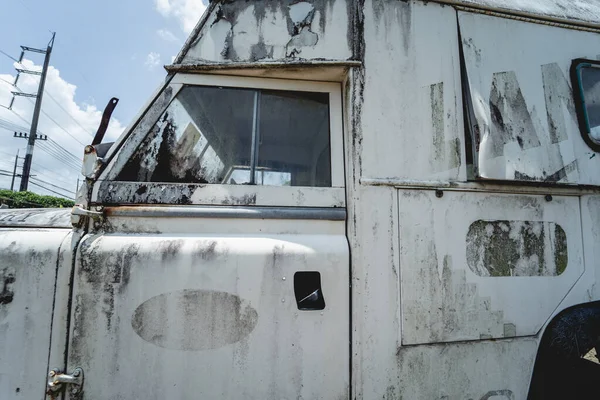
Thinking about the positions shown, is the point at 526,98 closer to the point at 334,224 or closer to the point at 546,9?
the point at 546,9

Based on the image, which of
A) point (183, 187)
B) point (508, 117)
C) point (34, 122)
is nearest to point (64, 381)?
point (183, 187)

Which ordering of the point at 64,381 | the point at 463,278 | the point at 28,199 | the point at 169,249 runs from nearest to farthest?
the point at 64,381
the point at 169,249
the point at 463,278
the point at 28,199

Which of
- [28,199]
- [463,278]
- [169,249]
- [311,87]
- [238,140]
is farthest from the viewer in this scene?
[28,199]

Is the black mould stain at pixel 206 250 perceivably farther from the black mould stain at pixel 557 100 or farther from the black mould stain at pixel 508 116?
the black mould stain at pixel 557 100

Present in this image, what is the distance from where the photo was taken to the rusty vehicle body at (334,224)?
1.54 metres

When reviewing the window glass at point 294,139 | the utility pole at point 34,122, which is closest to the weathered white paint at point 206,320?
the window glass at point 294,139

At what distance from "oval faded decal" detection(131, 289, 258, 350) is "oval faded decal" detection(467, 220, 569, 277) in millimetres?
1239

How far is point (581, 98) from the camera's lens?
6.46ft

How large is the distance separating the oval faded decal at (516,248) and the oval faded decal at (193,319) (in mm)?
1239

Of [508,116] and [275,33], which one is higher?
[275,33]

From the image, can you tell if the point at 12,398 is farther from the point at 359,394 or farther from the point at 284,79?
the point at 284,79

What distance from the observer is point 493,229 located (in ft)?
5.89

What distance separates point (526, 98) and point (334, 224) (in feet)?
4.54

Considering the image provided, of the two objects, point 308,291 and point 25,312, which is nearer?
point 25,312
